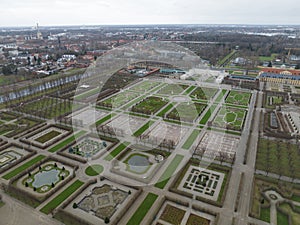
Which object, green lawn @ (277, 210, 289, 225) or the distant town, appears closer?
green lawn @ (277, 210, 289, 225)

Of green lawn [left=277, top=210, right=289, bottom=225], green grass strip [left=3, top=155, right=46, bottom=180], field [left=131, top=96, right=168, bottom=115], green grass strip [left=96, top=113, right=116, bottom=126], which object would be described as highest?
field [left=131, top=96, right=168, bottom=115]

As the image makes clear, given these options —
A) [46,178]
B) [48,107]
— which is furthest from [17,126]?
[46,178]

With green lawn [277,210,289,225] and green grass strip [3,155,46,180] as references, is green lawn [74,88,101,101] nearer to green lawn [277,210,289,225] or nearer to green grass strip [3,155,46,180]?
green grass strip [3,155,46,180]

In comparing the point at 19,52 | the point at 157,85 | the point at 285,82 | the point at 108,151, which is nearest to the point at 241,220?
the point at 108,151

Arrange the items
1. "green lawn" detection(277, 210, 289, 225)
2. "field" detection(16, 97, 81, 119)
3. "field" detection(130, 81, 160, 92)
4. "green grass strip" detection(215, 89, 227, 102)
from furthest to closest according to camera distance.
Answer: "field" detection(130, 81, 160, 92), "green grass strip" detection(215, 89, 227, 102), "field" detection(16, 97, 81, 119), "green lawn" detection(277, 210, 289, 225)

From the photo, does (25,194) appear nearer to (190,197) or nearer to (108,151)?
(108,151)

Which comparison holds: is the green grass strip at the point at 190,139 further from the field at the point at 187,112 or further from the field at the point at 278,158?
the field at the point at 278,158

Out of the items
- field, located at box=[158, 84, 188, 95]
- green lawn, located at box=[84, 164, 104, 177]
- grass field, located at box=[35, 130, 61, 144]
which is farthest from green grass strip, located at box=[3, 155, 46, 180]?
field, located at box=[158, 84, 188, 95]
